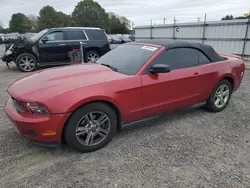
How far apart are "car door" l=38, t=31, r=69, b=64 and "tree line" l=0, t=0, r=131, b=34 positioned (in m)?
54.5

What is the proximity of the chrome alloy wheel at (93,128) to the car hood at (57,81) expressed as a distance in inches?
17.8

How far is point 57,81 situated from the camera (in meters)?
2.83

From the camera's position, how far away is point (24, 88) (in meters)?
2.79

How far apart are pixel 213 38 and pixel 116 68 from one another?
37.8 ft

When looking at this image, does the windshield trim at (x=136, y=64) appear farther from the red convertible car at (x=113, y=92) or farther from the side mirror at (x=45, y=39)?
the side mirror at (x=45, y=39)

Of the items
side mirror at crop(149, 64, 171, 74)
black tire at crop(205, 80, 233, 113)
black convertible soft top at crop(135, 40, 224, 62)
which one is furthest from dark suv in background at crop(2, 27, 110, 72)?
side mirror at crop(149, 64, 171, 74)

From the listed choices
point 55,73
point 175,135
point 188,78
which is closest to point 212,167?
point 175,135

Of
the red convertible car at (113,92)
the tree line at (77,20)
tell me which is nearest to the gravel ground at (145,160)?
the red convertible car at (113,92)

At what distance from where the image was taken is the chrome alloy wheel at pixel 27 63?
8414 mm

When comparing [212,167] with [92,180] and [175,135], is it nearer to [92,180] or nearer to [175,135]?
[175,135]

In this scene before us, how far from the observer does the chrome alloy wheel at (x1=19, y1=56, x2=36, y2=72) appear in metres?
8.41

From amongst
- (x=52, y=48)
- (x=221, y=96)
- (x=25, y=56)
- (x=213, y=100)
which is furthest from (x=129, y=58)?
(x=25, y=56)

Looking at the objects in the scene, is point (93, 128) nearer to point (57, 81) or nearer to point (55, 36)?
point (57, 81)

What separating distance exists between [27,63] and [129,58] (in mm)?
6559
